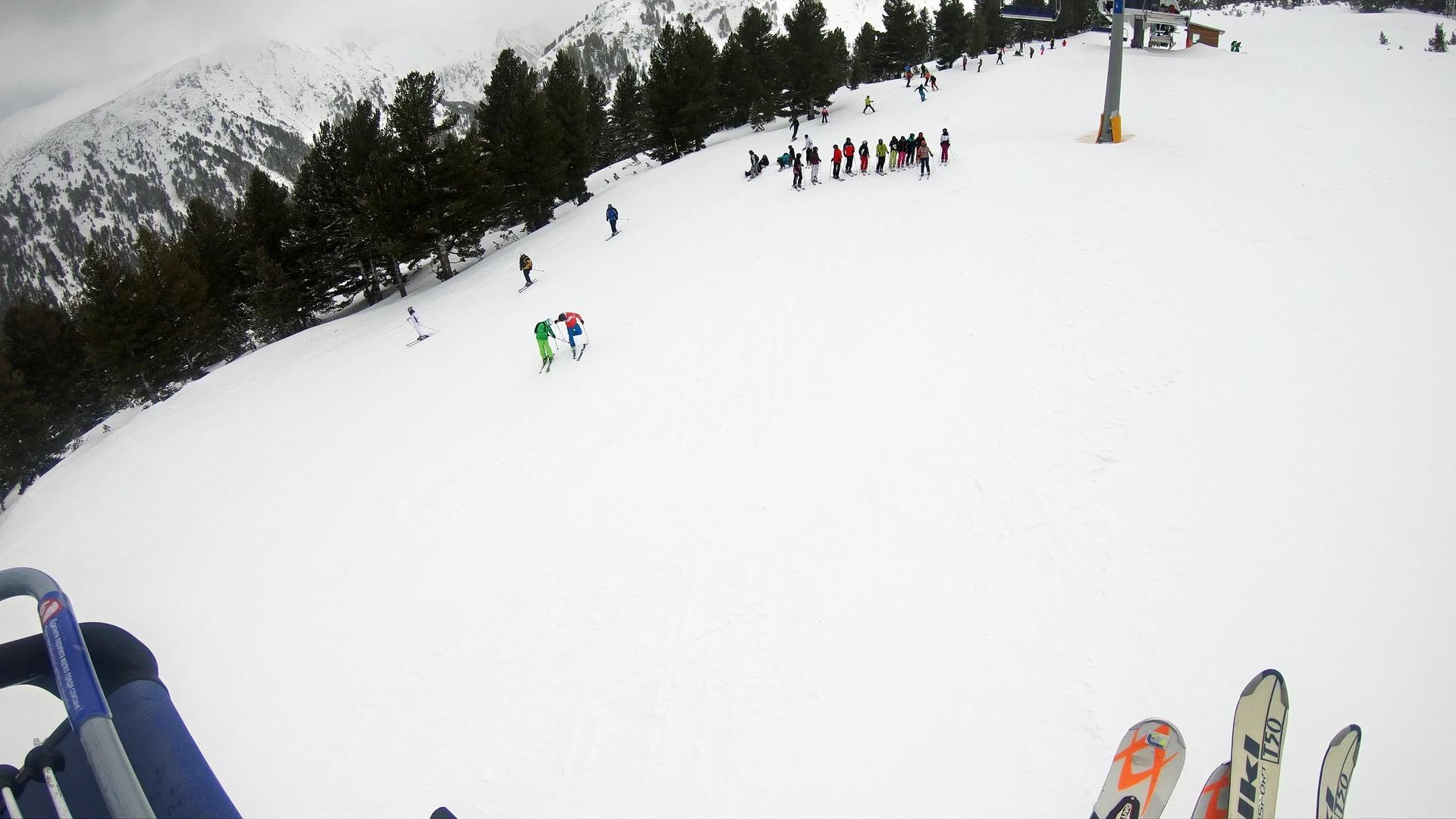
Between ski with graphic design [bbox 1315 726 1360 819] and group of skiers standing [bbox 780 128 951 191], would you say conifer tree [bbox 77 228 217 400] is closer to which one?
group of skiers standing [bbox 780 128 951 191]

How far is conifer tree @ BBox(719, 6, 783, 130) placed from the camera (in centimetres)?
4088

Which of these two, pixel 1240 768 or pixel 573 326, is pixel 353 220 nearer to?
pixel 573 326

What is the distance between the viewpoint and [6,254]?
18325 centimetres

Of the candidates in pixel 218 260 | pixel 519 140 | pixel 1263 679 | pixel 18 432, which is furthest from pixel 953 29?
pixel 18 432

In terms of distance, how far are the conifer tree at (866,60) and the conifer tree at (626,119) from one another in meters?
20.2

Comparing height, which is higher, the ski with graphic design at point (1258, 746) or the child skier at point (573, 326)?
the child skier at point (573, 326)

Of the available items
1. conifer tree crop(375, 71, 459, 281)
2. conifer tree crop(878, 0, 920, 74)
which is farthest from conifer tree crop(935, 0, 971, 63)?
conifer tree crop(375, 71, 459, 281)

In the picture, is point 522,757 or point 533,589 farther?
point 533,589

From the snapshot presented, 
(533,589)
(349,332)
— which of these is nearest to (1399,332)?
(533,589)

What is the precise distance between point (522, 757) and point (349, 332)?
2545 centimetres

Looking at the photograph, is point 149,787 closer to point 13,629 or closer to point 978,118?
point 13,629

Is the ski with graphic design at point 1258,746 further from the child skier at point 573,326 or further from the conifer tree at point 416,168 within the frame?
the conifer tree at point 416,168

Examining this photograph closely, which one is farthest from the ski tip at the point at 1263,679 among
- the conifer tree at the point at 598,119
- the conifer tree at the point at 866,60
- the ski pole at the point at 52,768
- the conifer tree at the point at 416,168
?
the conifer tree at the point at 866,60

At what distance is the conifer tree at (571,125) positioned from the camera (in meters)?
36.3
